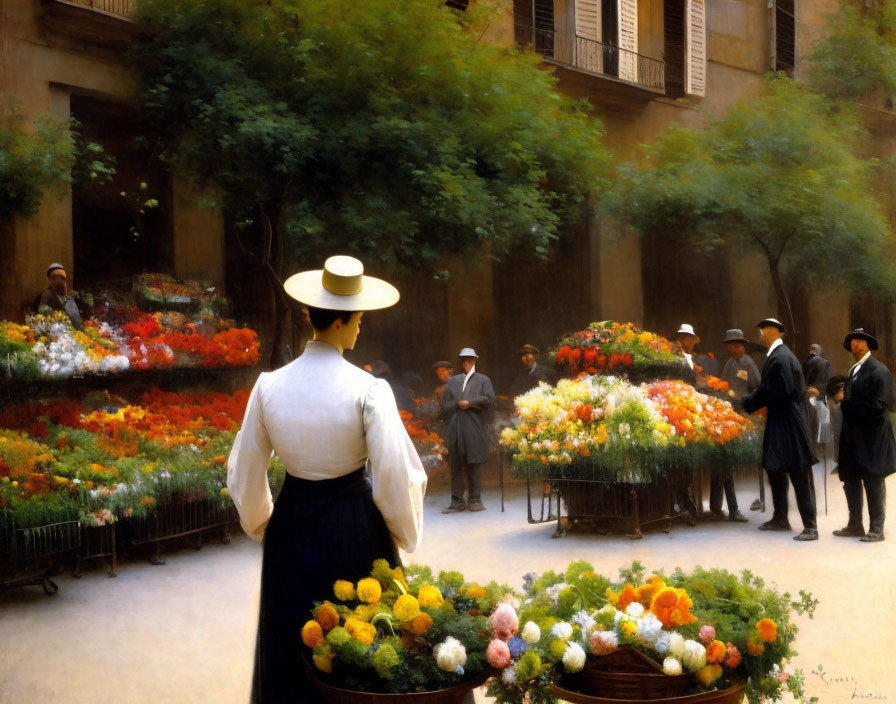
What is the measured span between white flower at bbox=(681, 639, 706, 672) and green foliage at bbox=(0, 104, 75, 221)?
187 inches

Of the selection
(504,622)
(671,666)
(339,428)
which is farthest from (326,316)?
(671,666)

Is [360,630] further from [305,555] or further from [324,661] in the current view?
[305,555]

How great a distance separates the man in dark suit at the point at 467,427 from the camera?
28.2 ft

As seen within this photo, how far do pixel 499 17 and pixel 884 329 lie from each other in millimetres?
3829

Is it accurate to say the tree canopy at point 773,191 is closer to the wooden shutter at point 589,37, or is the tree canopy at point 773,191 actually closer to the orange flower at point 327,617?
the wooden shutter at point 589,37

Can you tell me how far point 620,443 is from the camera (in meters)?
6.95

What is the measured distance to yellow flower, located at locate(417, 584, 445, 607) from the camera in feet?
8.62

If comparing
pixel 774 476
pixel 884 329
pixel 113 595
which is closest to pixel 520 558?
pixel 774 476

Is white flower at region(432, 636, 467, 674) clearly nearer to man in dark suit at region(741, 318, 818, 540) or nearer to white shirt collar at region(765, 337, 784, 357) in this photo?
man in dark suit at region(741, 318, 818, 540)

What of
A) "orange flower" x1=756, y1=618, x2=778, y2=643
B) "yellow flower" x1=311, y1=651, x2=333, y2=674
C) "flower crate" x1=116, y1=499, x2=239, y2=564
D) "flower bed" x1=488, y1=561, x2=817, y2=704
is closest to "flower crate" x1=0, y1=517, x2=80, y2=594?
"flower crate" x1=116, y1=499, x2=239, y2=564

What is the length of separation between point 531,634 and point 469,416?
6160 millimetres

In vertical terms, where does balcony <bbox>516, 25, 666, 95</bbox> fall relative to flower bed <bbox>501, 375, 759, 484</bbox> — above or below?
above
